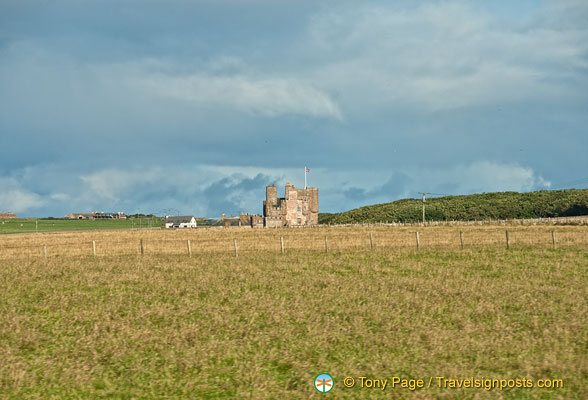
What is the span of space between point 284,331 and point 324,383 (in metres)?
4.93

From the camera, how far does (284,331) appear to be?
1738 centimetres

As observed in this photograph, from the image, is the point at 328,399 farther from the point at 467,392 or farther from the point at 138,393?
the point at 138,393

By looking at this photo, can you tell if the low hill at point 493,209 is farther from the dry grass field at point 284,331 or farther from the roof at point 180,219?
the dry grass field at point 284,331

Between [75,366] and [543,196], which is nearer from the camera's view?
[75,366]

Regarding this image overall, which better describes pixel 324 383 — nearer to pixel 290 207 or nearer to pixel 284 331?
pixel 284 331

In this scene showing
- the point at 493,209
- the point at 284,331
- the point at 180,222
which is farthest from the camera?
the point at 180,222

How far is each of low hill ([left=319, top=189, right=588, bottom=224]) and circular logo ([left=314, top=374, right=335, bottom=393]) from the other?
123 meters

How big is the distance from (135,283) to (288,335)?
14.2 m

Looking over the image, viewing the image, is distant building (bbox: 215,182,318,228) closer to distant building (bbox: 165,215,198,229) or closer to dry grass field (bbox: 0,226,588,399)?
distant building (bbox: 165,215,198,229)

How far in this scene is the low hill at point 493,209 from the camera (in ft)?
407

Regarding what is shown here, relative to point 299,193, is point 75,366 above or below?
below

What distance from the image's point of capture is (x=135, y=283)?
92.5ft

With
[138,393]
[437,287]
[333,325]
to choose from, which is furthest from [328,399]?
[437,287]

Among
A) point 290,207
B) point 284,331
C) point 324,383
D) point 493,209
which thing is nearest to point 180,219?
point 290,207
